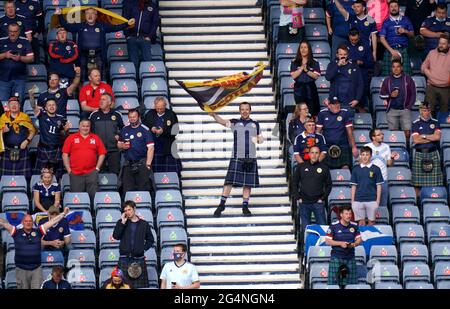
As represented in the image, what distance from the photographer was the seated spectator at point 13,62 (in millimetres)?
33719

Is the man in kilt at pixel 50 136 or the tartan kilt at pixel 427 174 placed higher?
the man in kilt at pixel 50 136

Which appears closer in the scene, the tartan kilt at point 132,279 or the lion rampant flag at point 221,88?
the tartan kilt at point 132,279

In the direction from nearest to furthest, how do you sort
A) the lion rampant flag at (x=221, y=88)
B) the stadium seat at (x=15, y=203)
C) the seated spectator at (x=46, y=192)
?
the seated spectator at (x=46, y=192) → the stadium seat at (x=15, y=203) → the lion rampant flag at (x=221, y=88)

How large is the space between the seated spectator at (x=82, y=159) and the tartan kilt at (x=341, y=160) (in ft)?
12.1

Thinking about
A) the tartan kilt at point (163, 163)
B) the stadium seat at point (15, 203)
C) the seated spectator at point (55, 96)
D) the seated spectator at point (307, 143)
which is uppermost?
the seated spectator at point (55, 96)

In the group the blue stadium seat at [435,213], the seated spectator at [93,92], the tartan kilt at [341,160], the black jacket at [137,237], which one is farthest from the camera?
the seated spectator at [93,92]

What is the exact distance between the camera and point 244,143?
32.5 meters

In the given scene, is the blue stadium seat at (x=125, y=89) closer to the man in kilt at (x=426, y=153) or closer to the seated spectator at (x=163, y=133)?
the seated spectator at (x=163, y=133)

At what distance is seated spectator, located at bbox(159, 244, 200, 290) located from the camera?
29859mm

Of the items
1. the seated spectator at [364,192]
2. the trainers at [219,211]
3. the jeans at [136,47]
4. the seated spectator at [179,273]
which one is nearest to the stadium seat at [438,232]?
the seated spectator at [364,192]

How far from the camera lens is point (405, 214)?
105 feet

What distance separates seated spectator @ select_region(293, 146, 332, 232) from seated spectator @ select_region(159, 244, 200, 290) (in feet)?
8.31

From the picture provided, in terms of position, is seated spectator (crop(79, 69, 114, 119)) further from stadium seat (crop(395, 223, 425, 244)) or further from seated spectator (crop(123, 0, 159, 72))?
stadium seat (crop(395, 223, 425, 244))

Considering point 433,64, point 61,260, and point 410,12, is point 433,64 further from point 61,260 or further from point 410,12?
point 61,260
